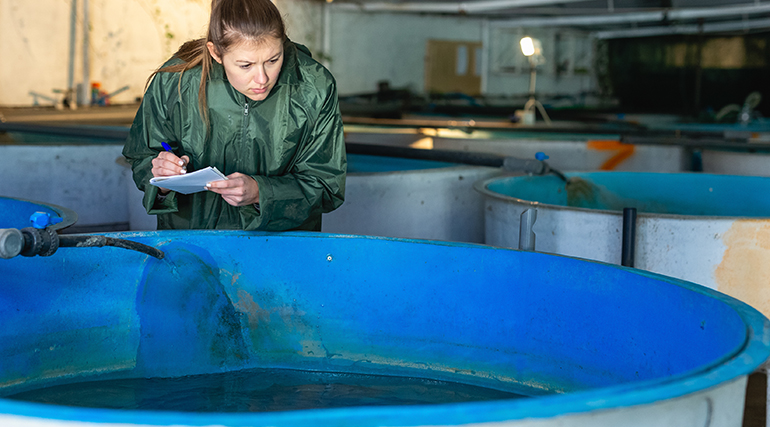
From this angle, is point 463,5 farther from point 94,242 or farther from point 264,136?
point 94,242

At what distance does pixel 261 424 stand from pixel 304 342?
38.8 inches

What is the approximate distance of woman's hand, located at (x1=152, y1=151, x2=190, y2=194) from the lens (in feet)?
5.52

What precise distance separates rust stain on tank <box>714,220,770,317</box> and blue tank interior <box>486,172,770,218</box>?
1074 millimetres

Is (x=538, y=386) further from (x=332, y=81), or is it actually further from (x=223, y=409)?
(x=332, y=81)

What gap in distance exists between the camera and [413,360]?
5.81 feet

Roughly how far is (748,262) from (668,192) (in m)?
1.19

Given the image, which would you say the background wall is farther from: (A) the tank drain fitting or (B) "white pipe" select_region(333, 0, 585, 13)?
(A) the tank drain fitting

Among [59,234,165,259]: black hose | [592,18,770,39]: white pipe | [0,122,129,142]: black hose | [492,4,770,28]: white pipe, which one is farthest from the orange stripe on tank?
[592,18,770,39]: white pipe

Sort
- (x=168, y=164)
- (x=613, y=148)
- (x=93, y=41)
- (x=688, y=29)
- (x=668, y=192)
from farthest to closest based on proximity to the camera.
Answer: (x=688, y=29)
(x=93, y=41)
(x=613, y=148)
(x=668, y=192)
(x=168, y=164)

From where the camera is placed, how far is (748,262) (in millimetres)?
2195

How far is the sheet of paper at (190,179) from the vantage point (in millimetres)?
1573

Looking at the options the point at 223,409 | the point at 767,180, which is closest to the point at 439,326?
the point at 223,409

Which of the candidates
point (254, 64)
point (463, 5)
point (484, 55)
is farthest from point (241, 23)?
point (484, 55)

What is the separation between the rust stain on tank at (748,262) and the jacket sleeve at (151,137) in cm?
163
